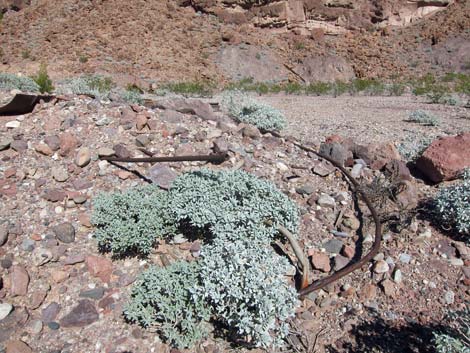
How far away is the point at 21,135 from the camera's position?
390 centimetres

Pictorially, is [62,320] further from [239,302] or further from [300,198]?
[300,198]

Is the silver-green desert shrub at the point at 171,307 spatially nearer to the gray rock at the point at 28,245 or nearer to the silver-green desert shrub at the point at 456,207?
the gray rock at the point at 28,245

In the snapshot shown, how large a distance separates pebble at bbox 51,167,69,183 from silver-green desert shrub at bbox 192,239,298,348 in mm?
1789

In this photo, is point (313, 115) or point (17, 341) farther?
point (313, 115)

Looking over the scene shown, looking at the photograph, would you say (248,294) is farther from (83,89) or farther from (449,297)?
(83,89)

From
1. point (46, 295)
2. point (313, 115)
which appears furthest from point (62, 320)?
point (313, 115)

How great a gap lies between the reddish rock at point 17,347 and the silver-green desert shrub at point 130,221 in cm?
80

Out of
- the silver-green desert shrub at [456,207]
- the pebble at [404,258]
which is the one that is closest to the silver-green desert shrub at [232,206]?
the pebble at [404,258]

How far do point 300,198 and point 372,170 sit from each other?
47.3 inches

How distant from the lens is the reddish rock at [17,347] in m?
2.21

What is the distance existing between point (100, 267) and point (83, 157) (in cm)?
133

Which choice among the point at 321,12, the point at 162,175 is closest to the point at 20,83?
the point at 162,175

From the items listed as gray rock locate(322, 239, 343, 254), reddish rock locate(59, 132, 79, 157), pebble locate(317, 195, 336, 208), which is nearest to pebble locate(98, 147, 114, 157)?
reddish rock locate(59, 132, 79, 157)

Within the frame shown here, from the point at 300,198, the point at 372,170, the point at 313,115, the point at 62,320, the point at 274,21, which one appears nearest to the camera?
the point at 62,320
